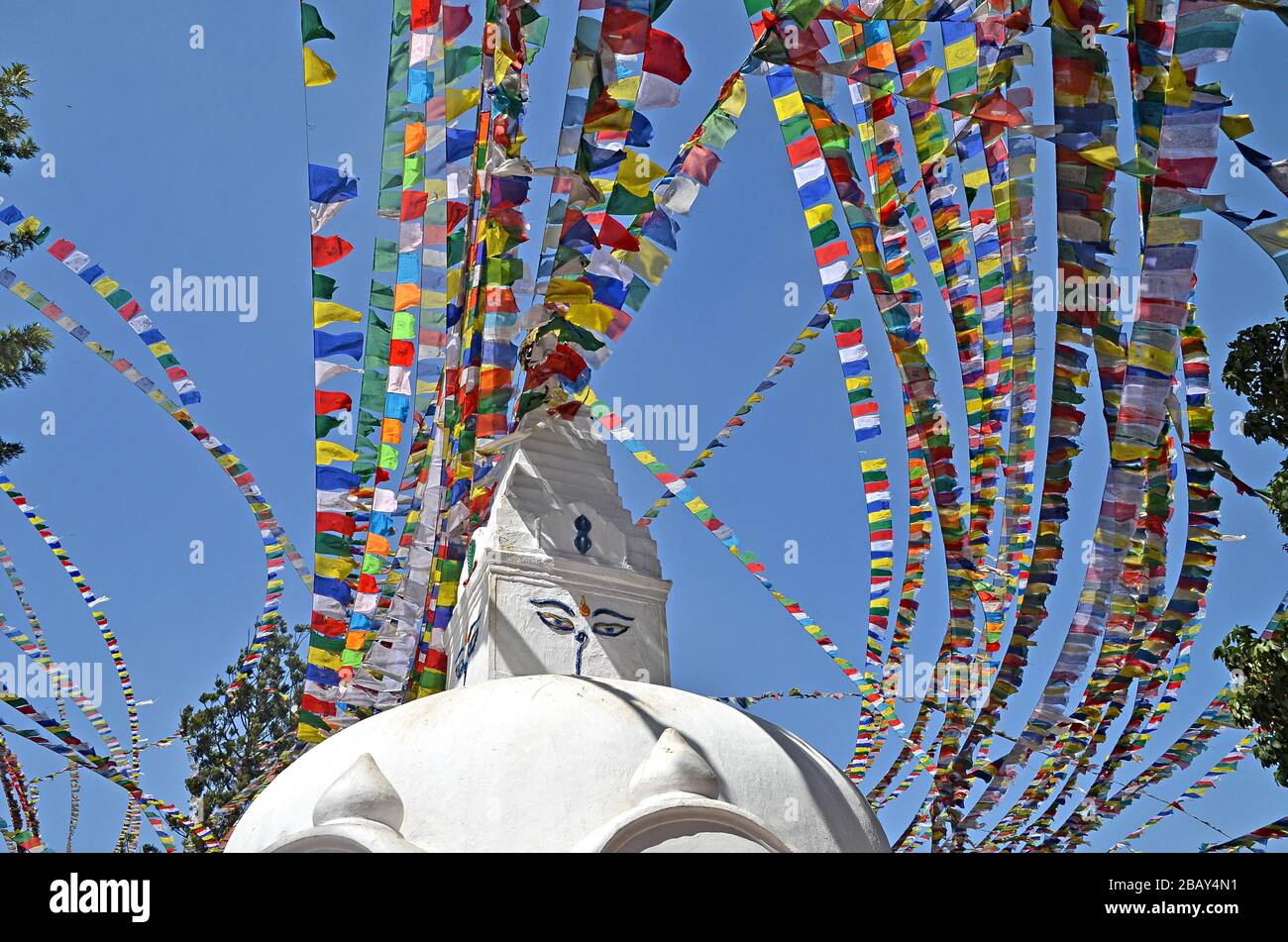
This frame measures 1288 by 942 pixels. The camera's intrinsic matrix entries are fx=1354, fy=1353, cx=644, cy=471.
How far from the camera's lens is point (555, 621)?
30.3 feet

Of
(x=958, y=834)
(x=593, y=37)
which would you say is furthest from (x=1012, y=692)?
(x=593, y=37)

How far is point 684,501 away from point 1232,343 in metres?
3.66

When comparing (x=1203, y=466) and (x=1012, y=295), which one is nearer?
(x=1203, y=466)

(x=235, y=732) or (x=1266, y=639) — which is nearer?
(x=1266, y=639)

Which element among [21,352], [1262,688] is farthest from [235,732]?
[1262,688]

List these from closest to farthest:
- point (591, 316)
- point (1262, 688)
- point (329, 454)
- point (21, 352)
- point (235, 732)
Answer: point (1262, 688), point (591, 316), point (329, 454), point (21, 352), point (235, 732)

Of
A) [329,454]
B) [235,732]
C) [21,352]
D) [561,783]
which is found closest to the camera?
[561,783]

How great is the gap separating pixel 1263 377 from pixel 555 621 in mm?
4826

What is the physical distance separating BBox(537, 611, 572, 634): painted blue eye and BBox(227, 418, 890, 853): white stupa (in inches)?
0.4

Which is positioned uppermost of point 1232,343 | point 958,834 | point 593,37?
point 593,37

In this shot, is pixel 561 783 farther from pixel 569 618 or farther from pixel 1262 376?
pixel 1262 376

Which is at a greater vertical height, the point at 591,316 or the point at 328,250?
the point at 328,250
